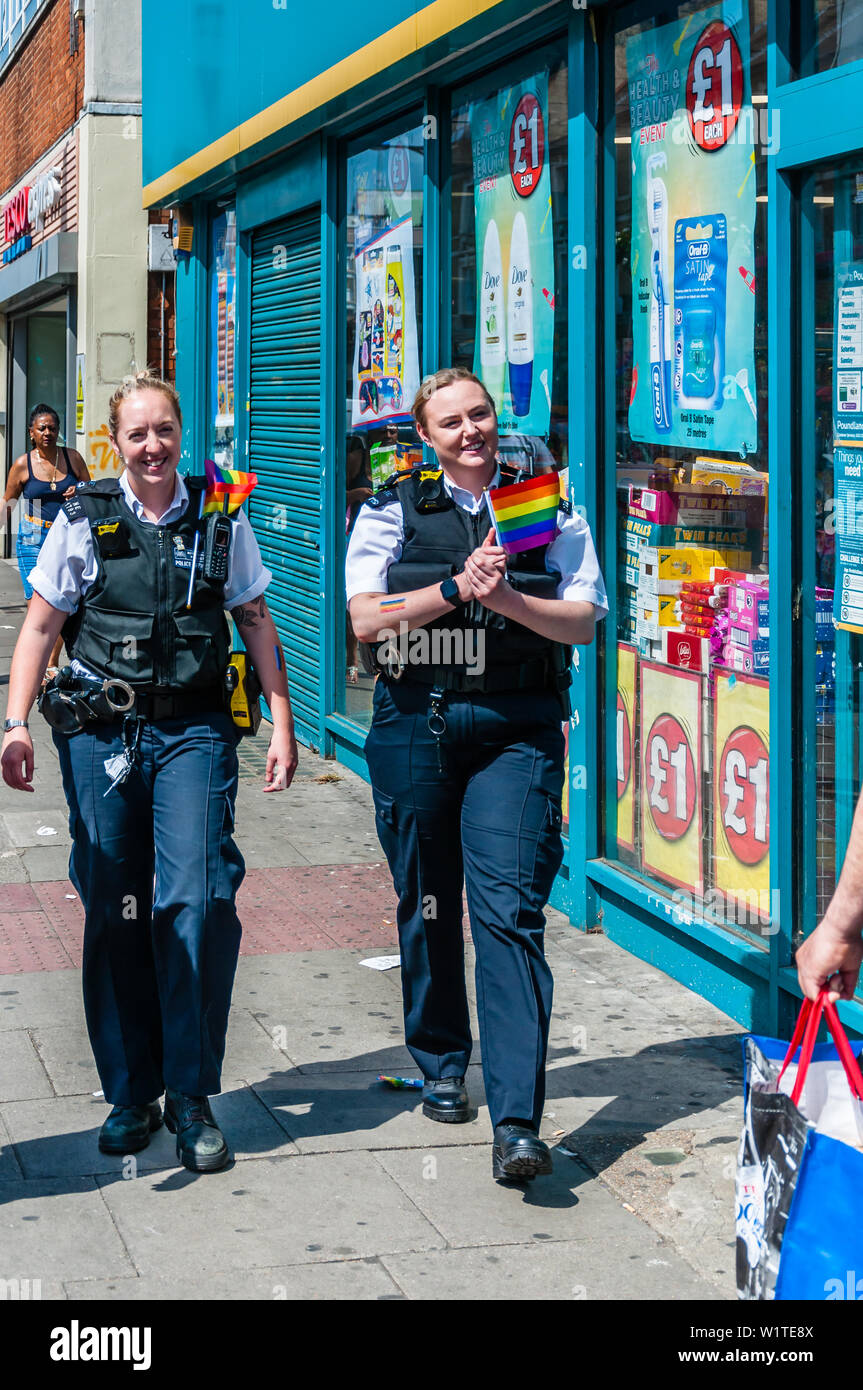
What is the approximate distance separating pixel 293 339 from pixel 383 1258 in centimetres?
727

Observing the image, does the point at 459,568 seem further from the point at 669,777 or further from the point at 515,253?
the point at 515,253

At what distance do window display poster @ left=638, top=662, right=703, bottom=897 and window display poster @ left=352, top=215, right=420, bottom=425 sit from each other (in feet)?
8.23

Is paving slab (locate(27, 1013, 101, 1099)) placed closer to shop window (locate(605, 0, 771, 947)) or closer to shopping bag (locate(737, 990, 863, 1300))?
shop window (locate(605, 0, 771, 947))

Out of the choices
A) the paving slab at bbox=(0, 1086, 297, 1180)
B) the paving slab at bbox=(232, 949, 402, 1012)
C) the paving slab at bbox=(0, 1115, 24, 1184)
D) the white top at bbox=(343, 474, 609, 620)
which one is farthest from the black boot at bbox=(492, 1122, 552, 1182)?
the paving slab at bbox=(232, 949, 402, 1012)

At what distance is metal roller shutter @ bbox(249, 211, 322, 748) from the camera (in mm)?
9898

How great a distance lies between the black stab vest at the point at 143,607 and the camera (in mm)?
4398

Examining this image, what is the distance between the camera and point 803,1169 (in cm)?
257

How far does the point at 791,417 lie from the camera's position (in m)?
5.05

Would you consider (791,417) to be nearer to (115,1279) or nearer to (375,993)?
(375,993)

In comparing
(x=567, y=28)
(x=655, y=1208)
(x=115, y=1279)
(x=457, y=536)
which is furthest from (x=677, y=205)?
(x=115, y=1279)

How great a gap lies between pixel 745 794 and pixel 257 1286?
243cm

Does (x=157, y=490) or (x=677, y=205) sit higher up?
(x=677, y=205)

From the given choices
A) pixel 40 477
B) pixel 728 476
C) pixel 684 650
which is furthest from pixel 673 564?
pixel 40 477

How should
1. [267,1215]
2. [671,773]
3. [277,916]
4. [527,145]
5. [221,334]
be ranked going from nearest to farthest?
[267,1215] → [671,773] → [277,916] → [527,145] → [221,334]
